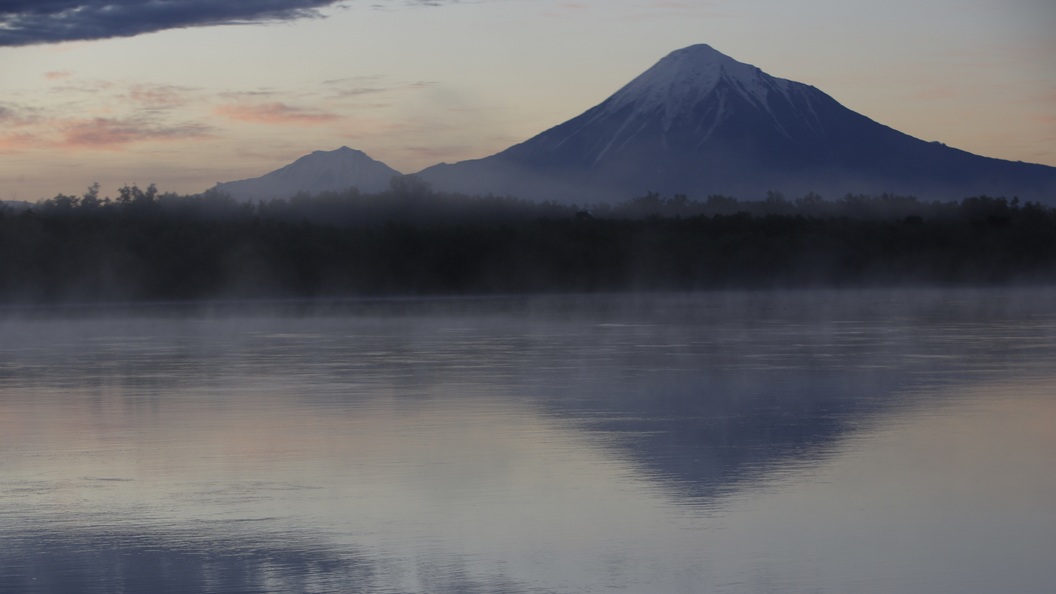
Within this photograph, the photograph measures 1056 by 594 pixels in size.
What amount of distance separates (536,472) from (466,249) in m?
67.4

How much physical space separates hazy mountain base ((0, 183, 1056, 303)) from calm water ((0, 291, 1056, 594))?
47505 mm

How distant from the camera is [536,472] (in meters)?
11.5

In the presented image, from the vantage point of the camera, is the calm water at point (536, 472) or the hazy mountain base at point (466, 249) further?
the hazy mountain base at point (466, 249)

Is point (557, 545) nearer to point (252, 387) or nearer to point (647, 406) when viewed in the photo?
point (647, 406)

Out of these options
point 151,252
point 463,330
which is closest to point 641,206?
point 151,252

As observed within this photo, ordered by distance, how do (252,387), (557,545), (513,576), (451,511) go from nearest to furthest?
(513,576), (557,545), (451,511), (252,387)

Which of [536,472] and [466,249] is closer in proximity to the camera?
[536,472]

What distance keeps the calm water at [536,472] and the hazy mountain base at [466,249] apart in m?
47.5

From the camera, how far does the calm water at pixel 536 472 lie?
8312mm

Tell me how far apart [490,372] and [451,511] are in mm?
10438

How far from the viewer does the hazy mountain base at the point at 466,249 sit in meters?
69.9

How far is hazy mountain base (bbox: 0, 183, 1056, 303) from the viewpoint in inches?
2751

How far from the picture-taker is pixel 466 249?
78688 mm

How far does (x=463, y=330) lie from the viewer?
32.8m
